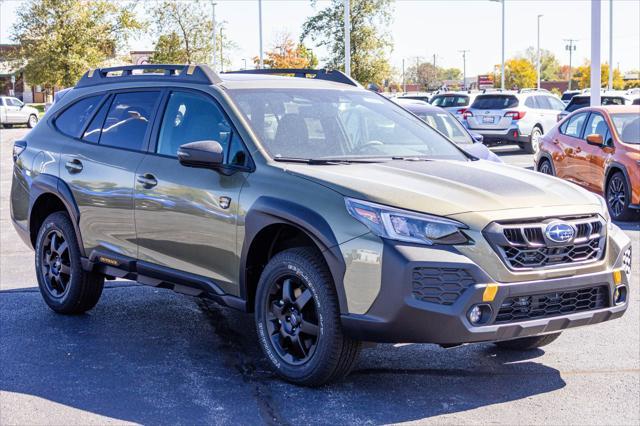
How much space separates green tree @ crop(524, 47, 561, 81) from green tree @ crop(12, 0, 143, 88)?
276ft

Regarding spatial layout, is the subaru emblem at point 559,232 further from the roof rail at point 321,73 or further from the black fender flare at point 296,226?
the roof rail at point 321,73

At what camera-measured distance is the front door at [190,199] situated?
223 inches

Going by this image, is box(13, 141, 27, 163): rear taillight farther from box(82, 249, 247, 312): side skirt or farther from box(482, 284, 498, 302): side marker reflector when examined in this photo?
box(482, 284, 498, 302): side marker reflector

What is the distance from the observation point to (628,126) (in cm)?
1323

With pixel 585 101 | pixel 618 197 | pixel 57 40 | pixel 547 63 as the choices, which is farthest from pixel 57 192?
pixel 547 63

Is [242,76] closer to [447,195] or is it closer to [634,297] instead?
[447,195]

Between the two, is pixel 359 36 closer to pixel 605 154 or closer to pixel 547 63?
pixel 605 154

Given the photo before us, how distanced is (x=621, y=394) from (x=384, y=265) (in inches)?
63.9

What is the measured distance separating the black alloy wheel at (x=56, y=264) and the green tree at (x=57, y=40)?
59712mm

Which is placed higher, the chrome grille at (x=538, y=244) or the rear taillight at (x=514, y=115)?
the rear taillight at (x=514, y=115)

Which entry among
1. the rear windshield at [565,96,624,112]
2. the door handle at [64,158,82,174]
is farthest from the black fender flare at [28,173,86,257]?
the rear windshield at [565,96,624,112]

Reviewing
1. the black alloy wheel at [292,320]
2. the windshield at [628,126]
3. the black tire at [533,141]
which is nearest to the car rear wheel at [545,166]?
the windshield at [628,126]

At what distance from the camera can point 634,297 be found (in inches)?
310

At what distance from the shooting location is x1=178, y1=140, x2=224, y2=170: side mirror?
559 centimetres
